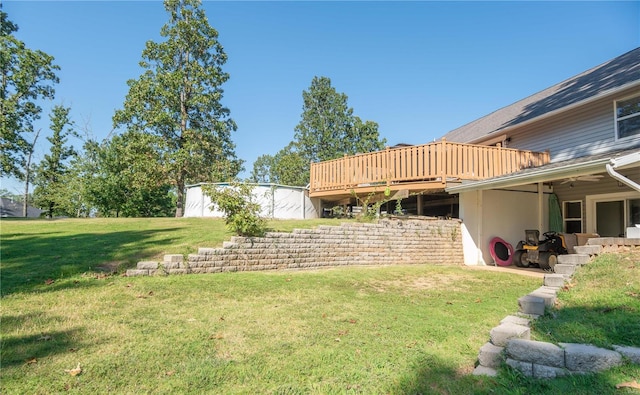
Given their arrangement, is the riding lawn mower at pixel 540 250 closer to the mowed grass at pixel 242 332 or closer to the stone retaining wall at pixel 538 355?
the mowed grass at pixel 242 332

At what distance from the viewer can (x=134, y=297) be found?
4961 mm

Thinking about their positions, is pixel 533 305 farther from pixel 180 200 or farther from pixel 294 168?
pixel 294 168

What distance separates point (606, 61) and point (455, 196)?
772 cm

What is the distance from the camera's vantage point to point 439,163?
36.1 feet

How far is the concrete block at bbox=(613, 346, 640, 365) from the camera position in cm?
271

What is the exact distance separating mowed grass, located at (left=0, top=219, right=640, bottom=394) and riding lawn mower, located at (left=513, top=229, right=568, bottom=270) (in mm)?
3337

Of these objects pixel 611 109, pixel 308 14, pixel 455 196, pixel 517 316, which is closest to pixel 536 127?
pixel 611 109

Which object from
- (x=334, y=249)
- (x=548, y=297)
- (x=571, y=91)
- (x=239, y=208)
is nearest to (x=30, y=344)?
(x=239, y=208)

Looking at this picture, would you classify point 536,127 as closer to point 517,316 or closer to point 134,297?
point 517,316

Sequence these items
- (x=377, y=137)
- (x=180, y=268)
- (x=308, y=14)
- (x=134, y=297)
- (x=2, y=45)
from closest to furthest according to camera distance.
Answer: (x=134, y=297) < (x=180, y=268) < (x=308, y=14) < (x=2, y=45) < (x=377, y=137)

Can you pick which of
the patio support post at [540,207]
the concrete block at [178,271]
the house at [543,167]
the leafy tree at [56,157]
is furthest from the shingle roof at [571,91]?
the leafy tree at [56,157]

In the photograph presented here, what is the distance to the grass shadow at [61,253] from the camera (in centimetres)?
541

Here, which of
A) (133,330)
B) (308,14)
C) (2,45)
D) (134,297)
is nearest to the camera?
(133,330)

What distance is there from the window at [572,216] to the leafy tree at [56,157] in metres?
34.0
